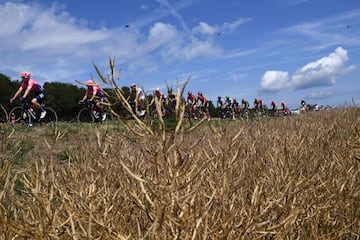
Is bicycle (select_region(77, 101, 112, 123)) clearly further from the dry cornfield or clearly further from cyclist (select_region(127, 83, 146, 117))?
cyclist (select_region(127, 83, 146, 117))

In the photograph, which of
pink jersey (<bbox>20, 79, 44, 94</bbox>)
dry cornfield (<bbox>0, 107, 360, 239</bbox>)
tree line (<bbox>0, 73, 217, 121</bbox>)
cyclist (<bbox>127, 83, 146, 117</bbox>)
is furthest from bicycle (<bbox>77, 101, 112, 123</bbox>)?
tree line (<bbox>0, 73, 217, 121</bbox>)

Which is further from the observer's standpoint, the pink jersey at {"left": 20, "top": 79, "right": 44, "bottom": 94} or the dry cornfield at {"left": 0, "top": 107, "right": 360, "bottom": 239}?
the pink jersey at {"left": 20, "top": 79, "right": 44, "bottom": 94}

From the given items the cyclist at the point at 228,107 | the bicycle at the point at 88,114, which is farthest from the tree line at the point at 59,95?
the bicycle at the point at 88,114

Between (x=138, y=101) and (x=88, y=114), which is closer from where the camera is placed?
(x=138, y=101)

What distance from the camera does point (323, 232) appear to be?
2.36m

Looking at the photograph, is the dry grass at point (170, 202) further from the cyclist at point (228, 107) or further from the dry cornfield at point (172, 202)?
the cyclist at point (228, 107)

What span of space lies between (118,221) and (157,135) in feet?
2.42

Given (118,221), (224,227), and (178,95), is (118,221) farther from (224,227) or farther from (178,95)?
(178,95)

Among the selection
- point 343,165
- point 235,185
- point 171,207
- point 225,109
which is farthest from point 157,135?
point 225,109

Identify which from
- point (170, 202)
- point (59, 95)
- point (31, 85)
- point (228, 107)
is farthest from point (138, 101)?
point (59, 95)

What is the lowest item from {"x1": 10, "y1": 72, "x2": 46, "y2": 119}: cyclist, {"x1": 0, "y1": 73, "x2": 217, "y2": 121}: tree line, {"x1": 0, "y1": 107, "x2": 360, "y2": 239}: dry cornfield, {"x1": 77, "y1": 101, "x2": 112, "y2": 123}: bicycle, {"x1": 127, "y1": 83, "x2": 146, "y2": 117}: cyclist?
{"x1": 0, "y1": 107, "x2": 360, "y2": 239}: dry cornfield

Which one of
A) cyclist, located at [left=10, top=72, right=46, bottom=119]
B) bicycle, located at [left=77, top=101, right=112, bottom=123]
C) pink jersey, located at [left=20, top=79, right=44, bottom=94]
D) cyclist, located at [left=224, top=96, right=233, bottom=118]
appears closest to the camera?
cyclist, located at [left=10, top=72, right=46, bottom=119]

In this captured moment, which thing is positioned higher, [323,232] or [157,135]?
[157,135]

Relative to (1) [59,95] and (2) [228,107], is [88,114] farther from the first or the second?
(1) [59,95]
